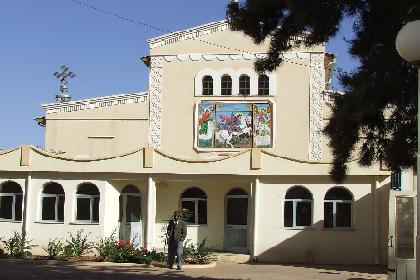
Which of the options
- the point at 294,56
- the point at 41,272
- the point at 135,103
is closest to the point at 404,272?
the point at 41,272

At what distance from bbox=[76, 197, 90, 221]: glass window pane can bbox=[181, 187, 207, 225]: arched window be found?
11.3ft

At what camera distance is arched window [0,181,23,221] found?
23016 mm

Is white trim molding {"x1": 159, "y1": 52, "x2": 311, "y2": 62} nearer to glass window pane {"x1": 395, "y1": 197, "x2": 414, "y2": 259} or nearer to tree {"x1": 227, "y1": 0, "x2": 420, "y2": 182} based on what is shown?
glass window pane {"x1": 395, "y1": 197, "x2": 414, "y2": 259}

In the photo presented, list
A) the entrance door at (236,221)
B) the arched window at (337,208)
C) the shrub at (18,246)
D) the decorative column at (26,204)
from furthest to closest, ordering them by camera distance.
Result: the entrance door at (236,221)
the decorative column at (26,204)
the arched window at (337,208)
the shrub at (18,246)

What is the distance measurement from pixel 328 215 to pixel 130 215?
689cm

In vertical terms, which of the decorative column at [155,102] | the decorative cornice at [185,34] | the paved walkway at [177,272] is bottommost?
the paved walkway at [177,272]

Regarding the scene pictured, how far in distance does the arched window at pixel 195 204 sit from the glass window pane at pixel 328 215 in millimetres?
4582

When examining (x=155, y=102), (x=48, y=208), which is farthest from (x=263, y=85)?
(x=48, y=208)

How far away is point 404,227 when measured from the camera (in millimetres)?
12633

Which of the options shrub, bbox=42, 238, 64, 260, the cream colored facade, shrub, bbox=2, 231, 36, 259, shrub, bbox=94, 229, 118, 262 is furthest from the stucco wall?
shrub, bbox=2, 231, 36, 259

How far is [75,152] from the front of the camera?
2812 centimetres

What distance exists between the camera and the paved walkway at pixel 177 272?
16.4 metres

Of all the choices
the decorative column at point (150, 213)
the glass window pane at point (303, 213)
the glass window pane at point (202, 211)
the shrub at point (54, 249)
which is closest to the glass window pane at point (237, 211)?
the glass window pane at point (202, 211)

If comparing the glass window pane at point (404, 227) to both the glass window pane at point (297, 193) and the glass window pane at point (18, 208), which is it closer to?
the glass window pane at point (297, 193)
